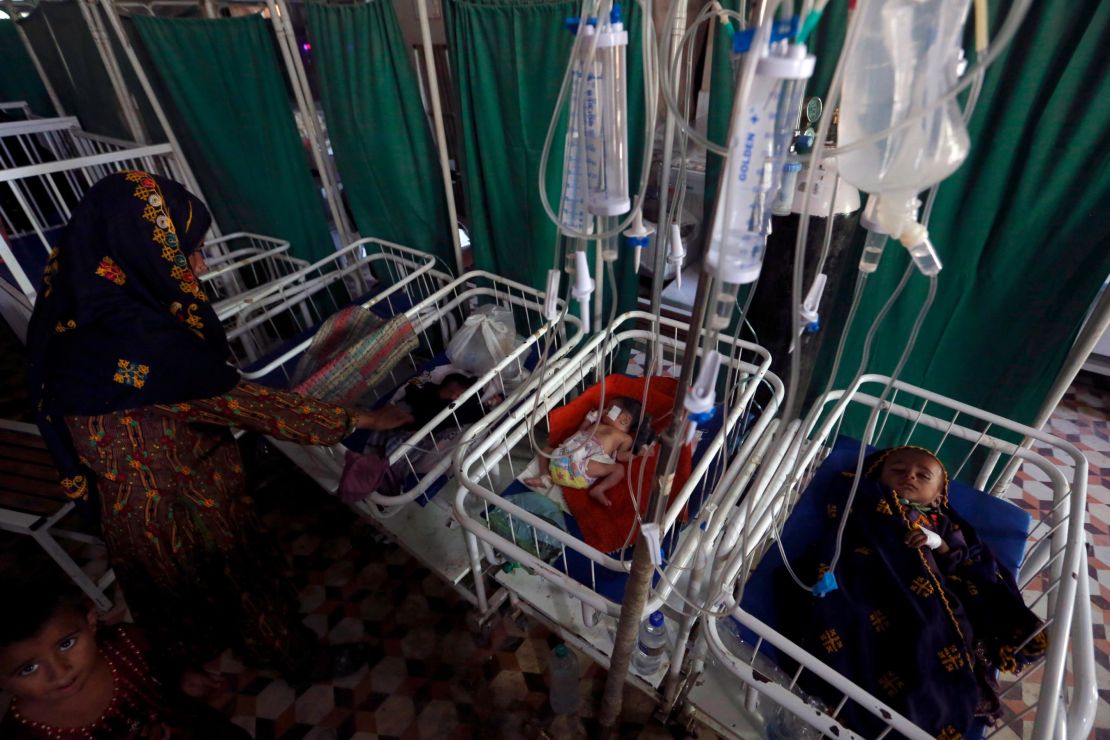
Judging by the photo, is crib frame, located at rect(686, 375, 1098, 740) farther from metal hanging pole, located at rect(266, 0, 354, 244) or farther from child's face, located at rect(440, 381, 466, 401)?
metal hanging pole, located at rect(266, 0, 354, 244)

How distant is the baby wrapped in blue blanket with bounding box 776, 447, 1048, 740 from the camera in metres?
1.20

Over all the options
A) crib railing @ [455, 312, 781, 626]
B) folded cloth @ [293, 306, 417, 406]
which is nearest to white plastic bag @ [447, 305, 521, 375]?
folded cloth @ [293, 306, 417, 406]

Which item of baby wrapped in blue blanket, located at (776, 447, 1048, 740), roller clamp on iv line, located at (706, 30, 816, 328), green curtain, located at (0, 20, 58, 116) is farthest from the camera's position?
green curtain, located at (0, 20, 58, 116)

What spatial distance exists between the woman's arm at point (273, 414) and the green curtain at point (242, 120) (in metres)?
2.13

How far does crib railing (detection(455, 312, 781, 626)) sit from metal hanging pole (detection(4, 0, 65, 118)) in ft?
16.0

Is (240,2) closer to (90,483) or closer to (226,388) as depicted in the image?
(226,388)

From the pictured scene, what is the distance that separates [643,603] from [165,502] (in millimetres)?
1459

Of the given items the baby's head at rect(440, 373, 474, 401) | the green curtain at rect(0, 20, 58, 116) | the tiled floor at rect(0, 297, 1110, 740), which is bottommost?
the tiled floor at rect(0, 297, 1110, 740)

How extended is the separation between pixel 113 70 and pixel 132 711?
374cm

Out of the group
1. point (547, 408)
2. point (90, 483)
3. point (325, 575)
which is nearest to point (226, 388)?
point (90, 483)

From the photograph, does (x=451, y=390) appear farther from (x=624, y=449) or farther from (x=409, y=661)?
(x=409, y=661)

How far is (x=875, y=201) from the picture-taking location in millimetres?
743

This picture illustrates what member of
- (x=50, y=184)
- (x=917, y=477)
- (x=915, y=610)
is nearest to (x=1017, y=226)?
(x=917, y=477)

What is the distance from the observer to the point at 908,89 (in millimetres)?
670
